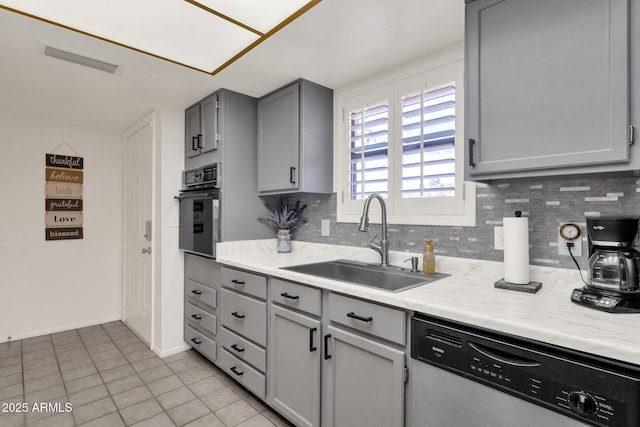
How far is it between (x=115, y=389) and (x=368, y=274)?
196cm

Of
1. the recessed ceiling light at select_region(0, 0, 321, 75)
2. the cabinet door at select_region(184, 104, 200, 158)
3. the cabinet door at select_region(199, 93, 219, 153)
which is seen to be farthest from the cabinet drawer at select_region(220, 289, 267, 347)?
the recessed ceiling light at select_region(0, 0, 321, 75)

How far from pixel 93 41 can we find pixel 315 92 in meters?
1.34

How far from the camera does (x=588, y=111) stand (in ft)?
3.67

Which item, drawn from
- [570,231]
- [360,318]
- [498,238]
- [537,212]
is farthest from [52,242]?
[570,231]

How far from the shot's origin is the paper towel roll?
1.39 meters

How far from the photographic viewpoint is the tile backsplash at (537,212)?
4.30ft

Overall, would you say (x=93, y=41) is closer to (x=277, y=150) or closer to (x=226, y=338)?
(x=277, y=150)

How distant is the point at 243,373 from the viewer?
2.13 m

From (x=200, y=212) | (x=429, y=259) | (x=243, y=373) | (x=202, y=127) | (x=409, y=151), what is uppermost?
(x=202, y=127)

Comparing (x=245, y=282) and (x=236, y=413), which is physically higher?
(x=245, y=282)

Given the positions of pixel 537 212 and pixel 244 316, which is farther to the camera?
pixel 244 316

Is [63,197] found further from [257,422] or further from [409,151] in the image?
[409,151]

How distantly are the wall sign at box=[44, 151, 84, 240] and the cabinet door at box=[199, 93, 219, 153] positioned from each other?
1842 millimetres

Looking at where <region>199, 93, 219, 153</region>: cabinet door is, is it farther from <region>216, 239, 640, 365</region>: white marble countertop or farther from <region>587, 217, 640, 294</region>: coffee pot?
<region>587, 217, 640, 294</region>: coffee pot
